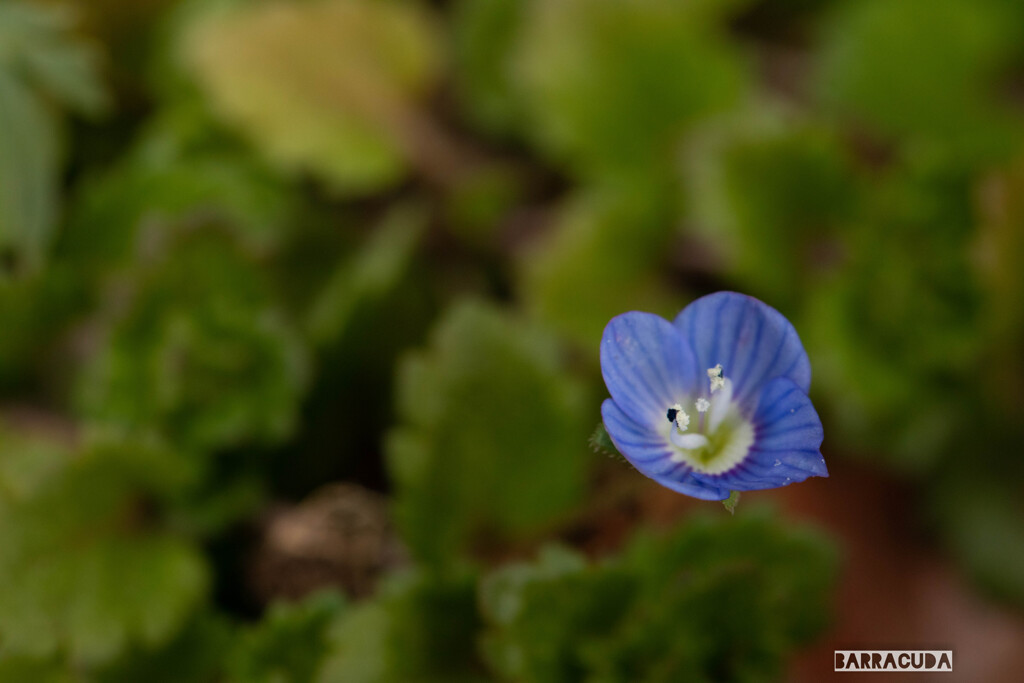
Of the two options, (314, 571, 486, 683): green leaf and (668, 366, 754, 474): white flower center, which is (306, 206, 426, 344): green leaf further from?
(668, 366, 754, 474): white flower center

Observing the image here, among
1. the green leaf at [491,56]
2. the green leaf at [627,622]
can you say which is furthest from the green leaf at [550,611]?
the green leaf at [491,56]

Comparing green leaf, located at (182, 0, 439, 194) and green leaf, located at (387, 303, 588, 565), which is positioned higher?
green leaf, located at (182, 0, 439, 194)

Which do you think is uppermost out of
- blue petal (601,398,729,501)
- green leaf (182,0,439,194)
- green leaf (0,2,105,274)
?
green leaf (182,0,439,194)

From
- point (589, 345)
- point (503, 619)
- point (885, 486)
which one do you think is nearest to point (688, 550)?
point (503, 619)

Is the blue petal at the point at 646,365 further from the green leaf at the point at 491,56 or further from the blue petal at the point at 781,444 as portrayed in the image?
the green leaf at the point at 491,56

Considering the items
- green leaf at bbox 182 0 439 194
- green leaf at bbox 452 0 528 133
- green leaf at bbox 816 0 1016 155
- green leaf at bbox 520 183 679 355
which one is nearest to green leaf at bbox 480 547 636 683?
green leaf at bbox 520 183 679 355

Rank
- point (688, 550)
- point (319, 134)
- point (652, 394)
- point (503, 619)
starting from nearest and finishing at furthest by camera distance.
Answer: point (652, 394), point (503, 619), point (688, 550), point (319, 134)

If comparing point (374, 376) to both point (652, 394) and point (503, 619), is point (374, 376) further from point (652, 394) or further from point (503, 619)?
point (652, 394)

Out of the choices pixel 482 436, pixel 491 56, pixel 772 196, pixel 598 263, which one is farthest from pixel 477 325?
pixel 491 56
